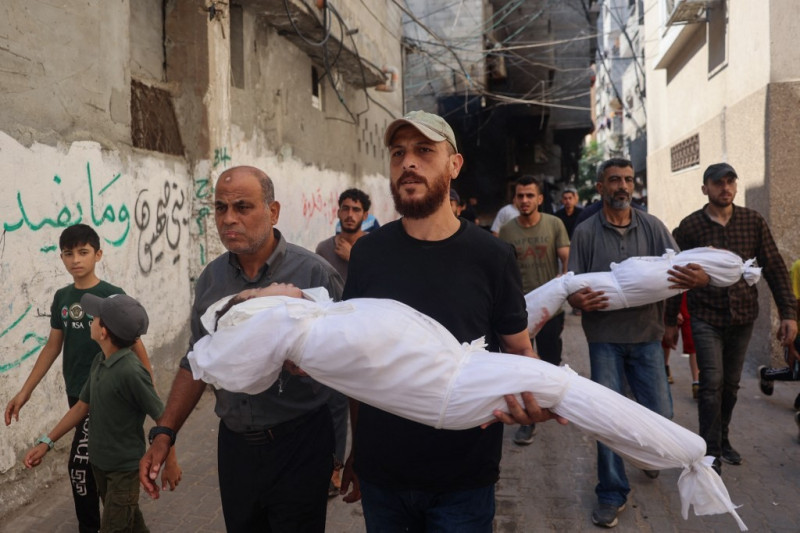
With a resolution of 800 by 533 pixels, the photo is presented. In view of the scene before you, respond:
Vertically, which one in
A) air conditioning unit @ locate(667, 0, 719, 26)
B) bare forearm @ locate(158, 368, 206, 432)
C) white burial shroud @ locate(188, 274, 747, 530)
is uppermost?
air conditioning unit @ locate(667, 0, 719, 26)

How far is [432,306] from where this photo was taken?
209cm

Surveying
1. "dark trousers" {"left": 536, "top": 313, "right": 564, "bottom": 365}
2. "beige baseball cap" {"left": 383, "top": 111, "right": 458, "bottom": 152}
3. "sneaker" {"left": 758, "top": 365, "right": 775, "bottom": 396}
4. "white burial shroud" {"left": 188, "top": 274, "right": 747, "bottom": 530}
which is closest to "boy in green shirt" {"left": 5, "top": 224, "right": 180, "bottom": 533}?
"white burial shroud" {"left": 188, "top": 274, "right": 747, "bottom": 530}

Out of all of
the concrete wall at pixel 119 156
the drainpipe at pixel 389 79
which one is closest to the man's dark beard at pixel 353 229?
the concrete wall at pixel 119 156

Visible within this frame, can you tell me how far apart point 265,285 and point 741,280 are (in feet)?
10.8

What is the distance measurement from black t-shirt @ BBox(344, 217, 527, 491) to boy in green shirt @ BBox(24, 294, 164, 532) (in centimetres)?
141

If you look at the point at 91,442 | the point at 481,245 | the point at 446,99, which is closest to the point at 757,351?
the point at 481,245

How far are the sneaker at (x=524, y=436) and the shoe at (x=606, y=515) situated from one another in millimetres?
1310

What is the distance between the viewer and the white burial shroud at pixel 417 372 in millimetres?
1840

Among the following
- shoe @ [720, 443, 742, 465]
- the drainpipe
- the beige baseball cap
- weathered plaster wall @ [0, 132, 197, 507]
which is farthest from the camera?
the drainpipe

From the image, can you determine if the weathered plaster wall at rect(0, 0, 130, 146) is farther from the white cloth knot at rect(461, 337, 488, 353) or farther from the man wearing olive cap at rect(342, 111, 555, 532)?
the white cloth knot at rect(461, 337, 488, 353)

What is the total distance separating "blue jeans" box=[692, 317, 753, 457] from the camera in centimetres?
431

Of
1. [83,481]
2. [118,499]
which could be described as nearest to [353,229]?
[83,481]

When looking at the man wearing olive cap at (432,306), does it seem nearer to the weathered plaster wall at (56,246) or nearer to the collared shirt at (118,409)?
the collared shirt at (118,409)

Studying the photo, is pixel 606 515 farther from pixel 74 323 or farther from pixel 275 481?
pixel 74 323
